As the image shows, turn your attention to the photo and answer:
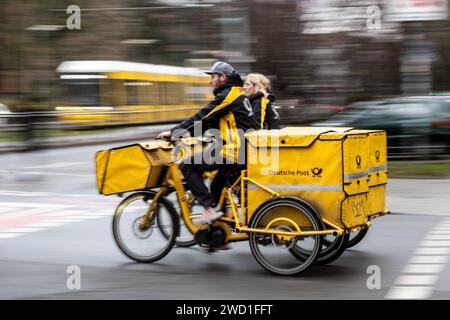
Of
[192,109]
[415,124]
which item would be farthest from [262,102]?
[192,109]

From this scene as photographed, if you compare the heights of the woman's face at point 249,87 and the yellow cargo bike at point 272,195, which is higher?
the woman's face at point 249,87

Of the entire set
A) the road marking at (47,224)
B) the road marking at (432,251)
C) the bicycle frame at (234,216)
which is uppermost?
the bicycle frame at (234,216)

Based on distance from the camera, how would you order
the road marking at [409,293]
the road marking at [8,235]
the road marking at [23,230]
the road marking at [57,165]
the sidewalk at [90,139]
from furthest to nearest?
1. the sidewalk at [90,139]
2. the road marking at [57,165]
3. the road marking at [23,230]
4. the road marking at [8,235]
5. the road marking at [409,293]

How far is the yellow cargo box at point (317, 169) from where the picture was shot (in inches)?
296

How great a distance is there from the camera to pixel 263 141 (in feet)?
25.4

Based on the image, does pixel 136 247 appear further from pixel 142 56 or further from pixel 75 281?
pixel 142 56

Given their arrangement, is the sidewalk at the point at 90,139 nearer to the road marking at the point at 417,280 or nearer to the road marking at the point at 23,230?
the road marking at the point at 23,230

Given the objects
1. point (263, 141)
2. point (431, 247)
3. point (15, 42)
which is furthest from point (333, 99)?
point (263, 141)

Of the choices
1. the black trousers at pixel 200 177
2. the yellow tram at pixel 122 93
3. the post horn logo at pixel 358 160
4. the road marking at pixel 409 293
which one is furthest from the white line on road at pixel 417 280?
the yellow tram at pixel 122 93

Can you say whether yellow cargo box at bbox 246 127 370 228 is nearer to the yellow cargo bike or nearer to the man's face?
the yellow cargo bike

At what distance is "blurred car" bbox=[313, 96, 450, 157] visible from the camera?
18656 millimetres

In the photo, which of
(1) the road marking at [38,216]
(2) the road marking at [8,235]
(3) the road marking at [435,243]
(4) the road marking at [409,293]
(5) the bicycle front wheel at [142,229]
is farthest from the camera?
(1) the road marking at [38,216]
